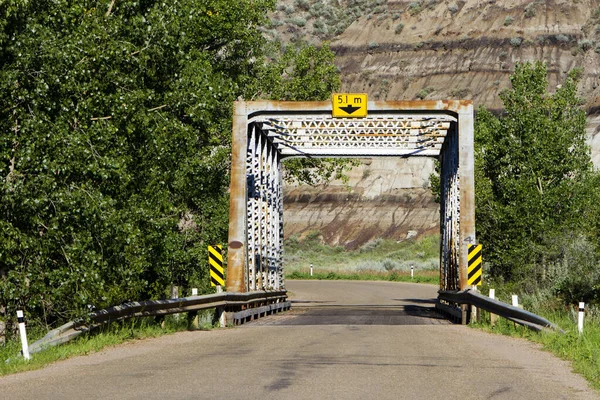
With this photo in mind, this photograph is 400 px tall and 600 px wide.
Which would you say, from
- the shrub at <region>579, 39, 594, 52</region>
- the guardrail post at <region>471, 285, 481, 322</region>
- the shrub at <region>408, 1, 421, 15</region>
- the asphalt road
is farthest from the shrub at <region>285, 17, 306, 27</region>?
the asphalt road

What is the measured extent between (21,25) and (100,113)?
213 centimetres

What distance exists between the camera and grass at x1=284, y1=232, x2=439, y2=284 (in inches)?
2598

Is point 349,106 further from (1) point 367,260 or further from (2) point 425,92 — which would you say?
(2) point 425,92

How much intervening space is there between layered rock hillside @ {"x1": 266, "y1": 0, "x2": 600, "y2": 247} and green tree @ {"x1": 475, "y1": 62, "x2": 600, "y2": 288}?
1657 inches

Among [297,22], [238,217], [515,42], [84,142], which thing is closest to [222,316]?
[238,217]

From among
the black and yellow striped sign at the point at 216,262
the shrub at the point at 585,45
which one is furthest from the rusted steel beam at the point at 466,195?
the shrub at the point at 585,45

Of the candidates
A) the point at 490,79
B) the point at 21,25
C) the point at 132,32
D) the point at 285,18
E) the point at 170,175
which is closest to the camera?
the point at 21,25

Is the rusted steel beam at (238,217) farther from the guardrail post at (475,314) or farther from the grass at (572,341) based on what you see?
the grass at (572,341)

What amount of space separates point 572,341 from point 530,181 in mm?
22480

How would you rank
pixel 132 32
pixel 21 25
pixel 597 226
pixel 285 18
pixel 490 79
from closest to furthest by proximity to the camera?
pixel 21 25 < pixel 132 32 < pixel 597 226 < pixel 490 79 < pixel 285 18

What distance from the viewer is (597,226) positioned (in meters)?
29.5

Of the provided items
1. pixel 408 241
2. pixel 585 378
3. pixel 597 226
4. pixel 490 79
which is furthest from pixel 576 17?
pixel 585 378

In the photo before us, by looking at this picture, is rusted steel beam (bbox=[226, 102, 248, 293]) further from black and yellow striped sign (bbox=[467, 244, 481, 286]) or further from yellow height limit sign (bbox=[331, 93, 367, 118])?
black and yellow striped sign (bbox=[467, 244, 481, 286])

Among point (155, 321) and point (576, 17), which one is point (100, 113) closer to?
point (155, 321)
